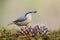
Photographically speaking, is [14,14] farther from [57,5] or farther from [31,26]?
[57,5]

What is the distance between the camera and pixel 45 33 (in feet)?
4.68

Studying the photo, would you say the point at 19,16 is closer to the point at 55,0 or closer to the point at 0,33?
the point at 0,33

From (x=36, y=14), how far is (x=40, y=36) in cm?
16

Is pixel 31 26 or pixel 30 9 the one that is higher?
pixel 30 9

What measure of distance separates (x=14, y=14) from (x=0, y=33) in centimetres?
16

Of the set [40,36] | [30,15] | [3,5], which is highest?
[3,5]

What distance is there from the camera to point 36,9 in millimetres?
1443

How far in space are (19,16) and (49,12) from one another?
214 millimetres

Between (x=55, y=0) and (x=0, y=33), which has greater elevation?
(x=55, y=0)

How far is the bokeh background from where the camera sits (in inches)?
56.5

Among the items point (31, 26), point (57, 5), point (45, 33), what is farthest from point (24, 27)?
point (57, 5)

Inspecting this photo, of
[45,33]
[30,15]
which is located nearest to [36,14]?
[30,15]

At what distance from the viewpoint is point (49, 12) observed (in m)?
1.45

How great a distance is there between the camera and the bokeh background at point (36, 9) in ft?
4.71
